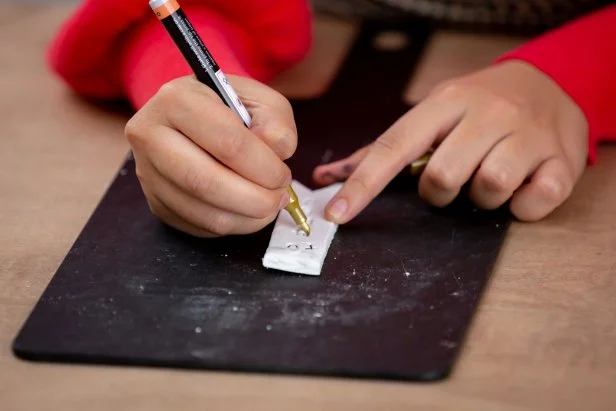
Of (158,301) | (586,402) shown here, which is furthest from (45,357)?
(586,402)

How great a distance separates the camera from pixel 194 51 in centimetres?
62

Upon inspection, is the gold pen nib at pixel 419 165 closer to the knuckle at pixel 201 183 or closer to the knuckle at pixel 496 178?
the knuckle at pixel 496 178

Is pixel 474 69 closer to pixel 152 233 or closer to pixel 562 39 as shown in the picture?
pixel 562 39

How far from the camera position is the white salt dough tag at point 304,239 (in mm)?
632

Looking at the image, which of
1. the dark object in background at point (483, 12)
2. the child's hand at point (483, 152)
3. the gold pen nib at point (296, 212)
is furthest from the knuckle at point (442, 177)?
the dark object in background at point (483, 12)

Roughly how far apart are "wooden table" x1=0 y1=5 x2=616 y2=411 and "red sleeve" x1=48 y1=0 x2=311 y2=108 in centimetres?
5

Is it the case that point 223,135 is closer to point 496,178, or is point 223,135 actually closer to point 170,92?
point 170,92

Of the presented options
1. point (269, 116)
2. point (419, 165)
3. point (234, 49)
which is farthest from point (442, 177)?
point (234, 49)

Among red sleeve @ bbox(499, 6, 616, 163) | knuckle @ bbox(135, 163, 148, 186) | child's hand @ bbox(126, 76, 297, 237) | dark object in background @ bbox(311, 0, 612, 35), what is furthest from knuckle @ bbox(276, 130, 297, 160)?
dark object in background @ bbox(311, 0, 612, 35)

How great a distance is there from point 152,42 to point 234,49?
0.08 meters

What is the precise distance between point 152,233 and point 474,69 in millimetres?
385

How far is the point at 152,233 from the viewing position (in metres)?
0.69

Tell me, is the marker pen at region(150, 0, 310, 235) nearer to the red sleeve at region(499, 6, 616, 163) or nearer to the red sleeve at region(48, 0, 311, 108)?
A: the red sleeve at region(48, 0, 311, 108)

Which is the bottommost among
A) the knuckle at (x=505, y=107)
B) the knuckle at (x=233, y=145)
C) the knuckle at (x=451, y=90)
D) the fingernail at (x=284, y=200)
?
the knuckle at (x=505, y=107)
